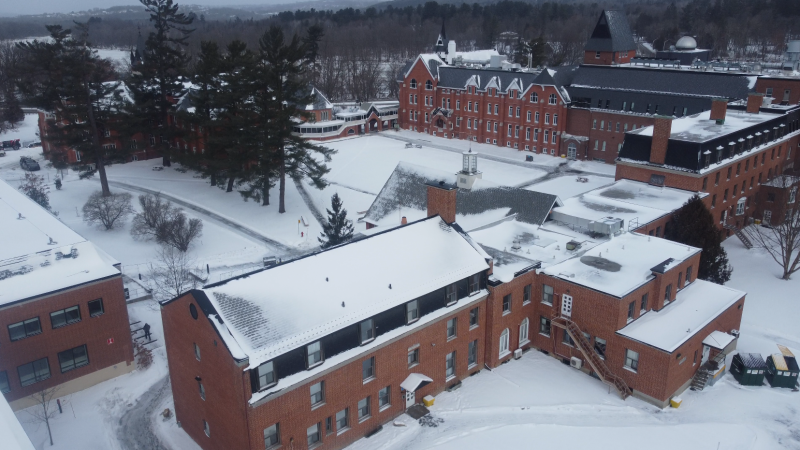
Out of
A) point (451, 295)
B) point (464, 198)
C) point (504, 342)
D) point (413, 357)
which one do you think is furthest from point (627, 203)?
point (413, 357)

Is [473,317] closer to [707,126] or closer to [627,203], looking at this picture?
[627,203]

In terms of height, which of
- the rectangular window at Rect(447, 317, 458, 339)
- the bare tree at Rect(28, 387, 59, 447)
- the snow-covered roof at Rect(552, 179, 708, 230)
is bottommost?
the bare tree at Rect(28, 387, 59, 447)

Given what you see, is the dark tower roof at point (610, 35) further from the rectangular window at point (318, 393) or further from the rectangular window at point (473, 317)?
the rectangular window at point (318, 393)

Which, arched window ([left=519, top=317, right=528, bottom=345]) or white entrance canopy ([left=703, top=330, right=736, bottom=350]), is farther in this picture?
arched window ([left=519, top=317, right=528, bottom=345])

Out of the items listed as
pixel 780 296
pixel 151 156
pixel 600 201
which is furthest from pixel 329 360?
pixel 151 156

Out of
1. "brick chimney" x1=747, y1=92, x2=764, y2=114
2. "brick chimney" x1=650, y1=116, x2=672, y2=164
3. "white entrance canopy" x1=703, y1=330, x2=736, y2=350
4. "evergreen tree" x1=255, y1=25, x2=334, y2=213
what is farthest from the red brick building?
"brick chimney" x1=747, y1=92, x2=764, y2=114

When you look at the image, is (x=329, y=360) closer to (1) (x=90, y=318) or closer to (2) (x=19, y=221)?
(1) (x=90, y=318)

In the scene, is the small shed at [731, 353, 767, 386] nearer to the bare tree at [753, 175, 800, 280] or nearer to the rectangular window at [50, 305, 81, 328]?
the bare tree at [753, 175, 800, 280]
